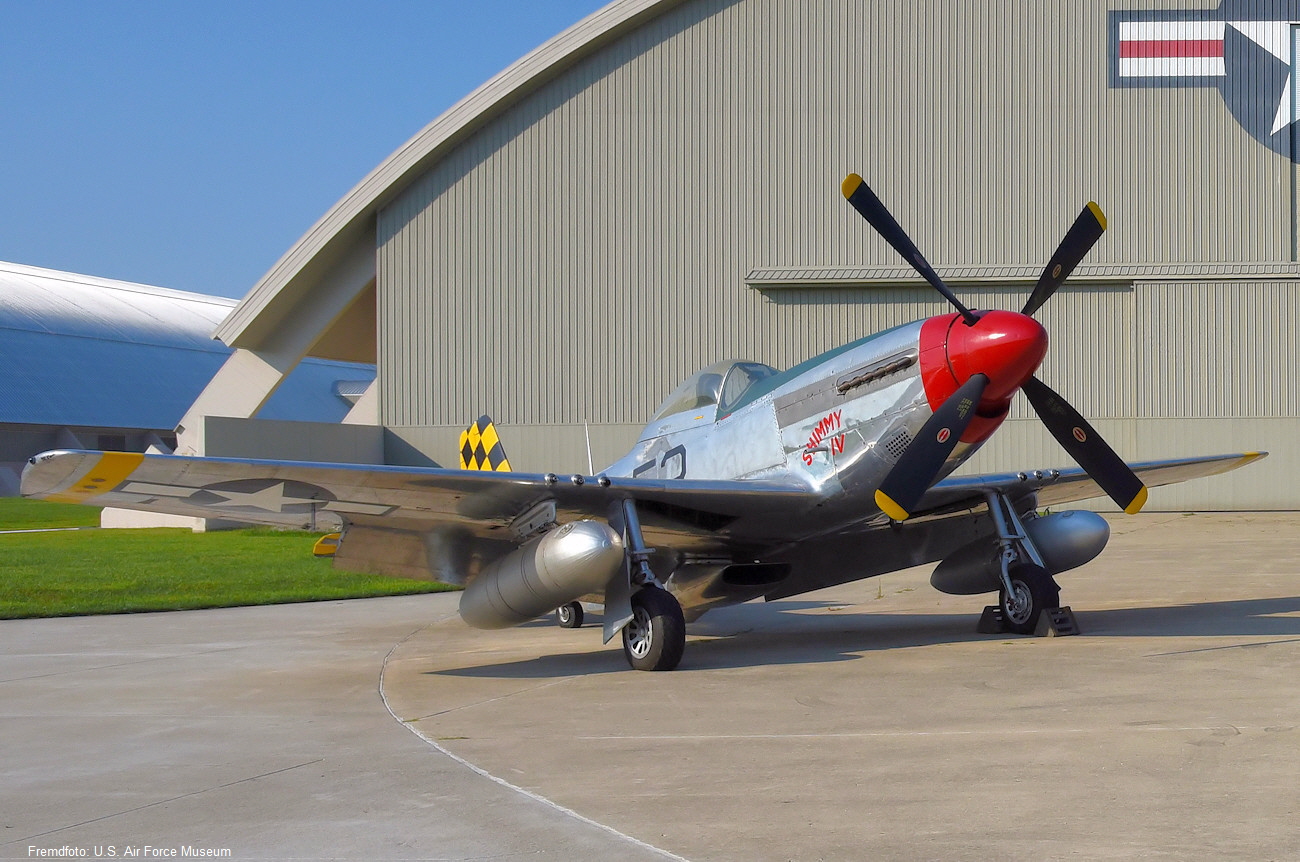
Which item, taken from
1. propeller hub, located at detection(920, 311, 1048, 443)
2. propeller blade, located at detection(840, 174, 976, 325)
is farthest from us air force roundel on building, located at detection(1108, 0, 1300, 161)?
propeller hub, located at detection(920, 311, 1048, 443)

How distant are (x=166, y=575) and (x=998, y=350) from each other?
45.4 feet

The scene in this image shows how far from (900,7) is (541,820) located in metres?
26.5

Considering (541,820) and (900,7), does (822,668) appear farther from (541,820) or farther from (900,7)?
(900,7)

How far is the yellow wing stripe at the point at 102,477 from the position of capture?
7.23m

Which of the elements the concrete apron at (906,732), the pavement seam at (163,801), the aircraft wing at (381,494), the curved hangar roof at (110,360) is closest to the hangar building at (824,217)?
the concrete apron at (906,732)

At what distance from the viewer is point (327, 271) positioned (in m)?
29.7

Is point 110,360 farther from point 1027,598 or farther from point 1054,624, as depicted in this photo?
point 1054,624

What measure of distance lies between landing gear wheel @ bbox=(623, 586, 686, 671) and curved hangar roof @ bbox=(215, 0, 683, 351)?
21695mm

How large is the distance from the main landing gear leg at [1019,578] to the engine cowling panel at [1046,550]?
245mm

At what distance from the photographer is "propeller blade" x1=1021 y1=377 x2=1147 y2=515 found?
8.84 meters

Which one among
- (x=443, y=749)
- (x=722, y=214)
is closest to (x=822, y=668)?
(x=443, y=749)

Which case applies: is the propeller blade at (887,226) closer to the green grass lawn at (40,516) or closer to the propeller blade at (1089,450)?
the propeller blade at (1089,450)

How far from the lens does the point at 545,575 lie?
8531 millimetres

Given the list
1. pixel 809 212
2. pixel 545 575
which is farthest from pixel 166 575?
pixel 809 212
